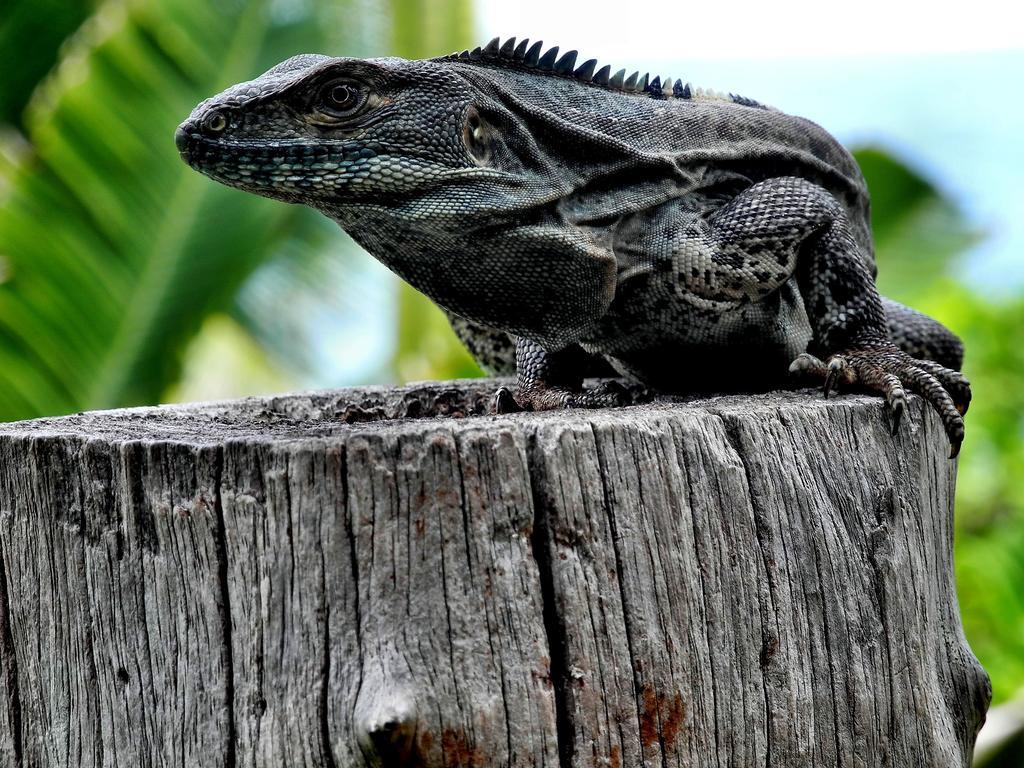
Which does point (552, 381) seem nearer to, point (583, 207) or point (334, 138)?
point (583, 207)

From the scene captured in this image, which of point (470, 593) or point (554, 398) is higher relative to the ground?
point (554, 398)

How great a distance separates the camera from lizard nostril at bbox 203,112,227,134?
11.1 ft

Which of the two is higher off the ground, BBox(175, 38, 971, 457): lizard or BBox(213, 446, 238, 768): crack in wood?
BBox(175, 38, 971, 457): lizard

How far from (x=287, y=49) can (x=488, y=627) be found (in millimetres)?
6532

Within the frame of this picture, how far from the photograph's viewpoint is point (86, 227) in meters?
7.69

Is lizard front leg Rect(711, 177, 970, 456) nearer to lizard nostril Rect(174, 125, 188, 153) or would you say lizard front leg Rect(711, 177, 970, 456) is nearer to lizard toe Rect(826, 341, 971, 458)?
lizard toe Rect(826, 341, 971, 458)

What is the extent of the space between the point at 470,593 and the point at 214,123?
1641mm

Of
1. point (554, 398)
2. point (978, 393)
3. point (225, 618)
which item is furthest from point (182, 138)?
point (978, 393)

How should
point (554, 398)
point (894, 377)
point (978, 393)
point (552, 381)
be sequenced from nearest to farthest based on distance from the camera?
point (894, 377), point (554, 398), point (552, 381), point (978, 393)

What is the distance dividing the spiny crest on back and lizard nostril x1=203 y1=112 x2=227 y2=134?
0.80 meters

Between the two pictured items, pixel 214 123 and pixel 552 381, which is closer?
pixel 214 123

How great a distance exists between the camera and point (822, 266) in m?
3.98

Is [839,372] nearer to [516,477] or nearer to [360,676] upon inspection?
[516,477]

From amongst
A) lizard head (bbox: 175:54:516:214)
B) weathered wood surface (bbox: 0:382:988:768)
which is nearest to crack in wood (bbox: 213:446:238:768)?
weathered wood surface (bbox: 0:382:988:768)
